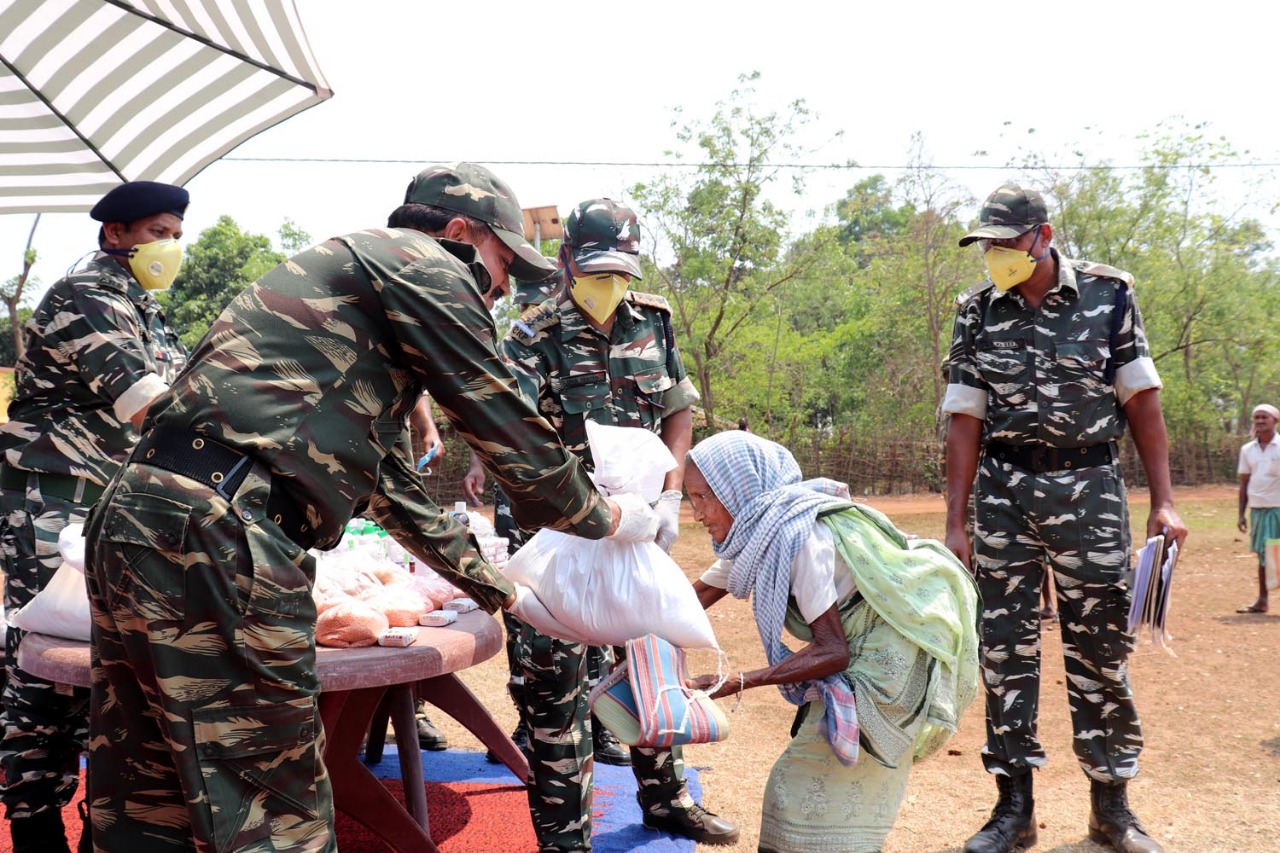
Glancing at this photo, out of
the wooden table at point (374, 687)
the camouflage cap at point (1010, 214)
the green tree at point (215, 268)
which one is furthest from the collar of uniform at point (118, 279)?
the green tree at point (215, 268)

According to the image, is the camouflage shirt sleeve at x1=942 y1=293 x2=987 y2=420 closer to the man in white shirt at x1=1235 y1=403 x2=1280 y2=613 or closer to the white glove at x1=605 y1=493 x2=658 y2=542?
the white glove at x1=605 y1=493 x2=658 y2=542

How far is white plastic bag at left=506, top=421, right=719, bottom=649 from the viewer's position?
100 inches

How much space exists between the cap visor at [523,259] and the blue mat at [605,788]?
2.17 metres

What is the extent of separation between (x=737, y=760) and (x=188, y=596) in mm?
3499

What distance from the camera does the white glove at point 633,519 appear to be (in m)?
2.49

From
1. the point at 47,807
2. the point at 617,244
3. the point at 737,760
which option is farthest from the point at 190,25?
the point at 737,760

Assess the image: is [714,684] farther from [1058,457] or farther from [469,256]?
[1058,457]

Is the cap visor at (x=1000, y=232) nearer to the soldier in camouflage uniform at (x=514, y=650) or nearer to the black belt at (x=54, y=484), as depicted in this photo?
the soldier in camouflage uniform at (x=514, y=650)

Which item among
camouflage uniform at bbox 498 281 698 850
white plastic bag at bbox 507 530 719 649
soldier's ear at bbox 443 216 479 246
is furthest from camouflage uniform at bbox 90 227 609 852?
camouflage uniform at bbox 498 281 698 850

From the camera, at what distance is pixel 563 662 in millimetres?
3135

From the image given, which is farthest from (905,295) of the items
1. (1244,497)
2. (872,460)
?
(1244,497)

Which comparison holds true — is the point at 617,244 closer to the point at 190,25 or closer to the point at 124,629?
the point at 190,25

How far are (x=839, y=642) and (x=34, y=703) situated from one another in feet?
7.82

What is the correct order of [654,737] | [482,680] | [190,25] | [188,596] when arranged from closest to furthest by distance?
[188,596], [654,737], [190,25], [482,680]
